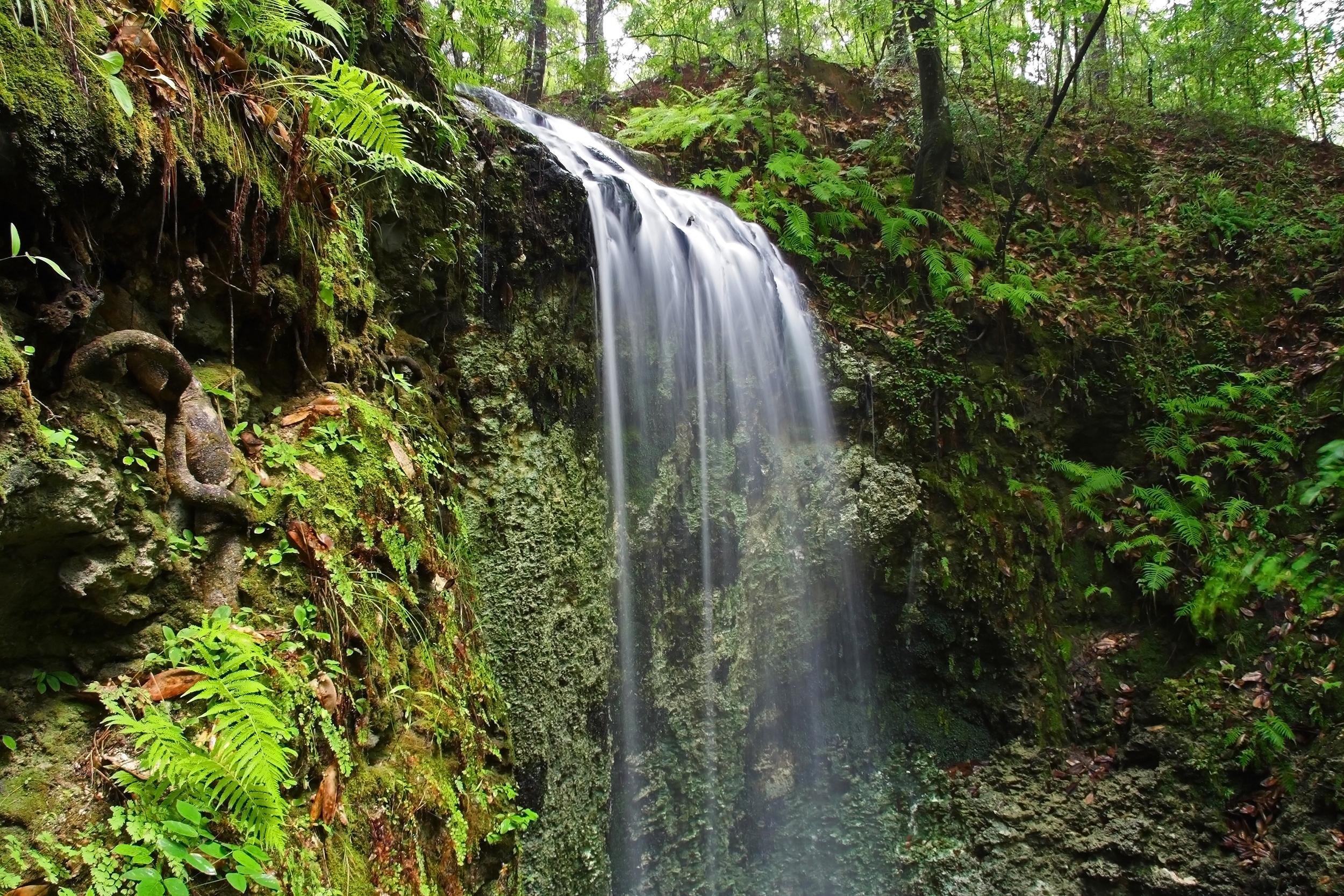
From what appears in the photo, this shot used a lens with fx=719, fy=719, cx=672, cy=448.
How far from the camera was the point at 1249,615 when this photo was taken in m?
5.68

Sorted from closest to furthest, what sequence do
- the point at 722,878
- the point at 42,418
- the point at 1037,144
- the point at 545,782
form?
the point at 42,418, the point at 545,782, the point at 722,878, the point at 1037,144

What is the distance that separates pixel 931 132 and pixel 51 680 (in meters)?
8.36

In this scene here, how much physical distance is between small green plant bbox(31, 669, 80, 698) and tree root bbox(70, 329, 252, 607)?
1.22 feet

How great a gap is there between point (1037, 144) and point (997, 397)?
273 centimetres

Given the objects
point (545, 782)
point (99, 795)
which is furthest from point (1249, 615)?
point (99, 795)

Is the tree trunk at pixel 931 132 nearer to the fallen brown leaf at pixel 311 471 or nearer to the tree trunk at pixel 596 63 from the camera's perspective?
the tree trunk at pixel 596 63

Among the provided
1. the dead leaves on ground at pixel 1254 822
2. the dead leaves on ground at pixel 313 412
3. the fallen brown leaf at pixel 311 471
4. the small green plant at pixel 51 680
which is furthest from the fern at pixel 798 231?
the small green plant at pixel 51 680

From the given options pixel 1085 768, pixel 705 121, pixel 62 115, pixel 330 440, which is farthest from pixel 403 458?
pixel 705 121

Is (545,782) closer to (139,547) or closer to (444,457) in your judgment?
(444,457)

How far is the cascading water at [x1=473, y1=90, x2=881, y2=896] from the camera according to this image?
17.4 feet

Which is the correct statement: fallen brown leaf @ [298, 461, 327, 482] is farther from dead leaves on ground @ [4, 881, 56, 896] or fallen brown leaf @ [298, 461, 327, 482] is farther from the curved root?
dead leaves on ground @ [4, 881, 56, 896]

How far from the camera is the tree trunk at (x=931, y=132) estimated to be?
7.66 metres

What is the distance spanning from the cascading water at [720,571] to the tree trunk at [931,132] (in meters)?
2.49

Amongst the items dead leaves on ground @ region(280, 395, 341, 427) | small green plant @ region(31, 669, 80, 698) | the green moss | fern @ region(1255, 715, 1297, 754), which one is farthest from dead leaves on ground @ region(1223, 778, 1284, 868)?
the green moss
